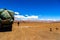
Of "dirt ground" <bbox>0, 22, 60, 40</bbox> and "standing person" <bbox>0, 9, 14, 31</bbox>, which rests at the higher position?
"standing person" <bbox>0, 9, 14, 31</bbox>

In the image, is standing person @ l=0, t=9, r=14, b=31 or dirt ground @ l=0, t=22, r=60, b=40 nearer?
dirt ground @ l=0, t=22, r=60, b=40

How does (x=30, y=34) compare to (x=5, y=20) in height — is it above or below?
below

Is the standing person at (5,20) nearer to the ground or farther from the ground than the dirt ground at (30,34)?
farther from the ground

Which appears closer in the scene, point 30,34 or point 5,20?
point 30,34

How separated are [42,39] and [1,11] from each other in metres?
11.1

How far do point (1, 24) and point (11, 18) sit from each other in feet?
6.30

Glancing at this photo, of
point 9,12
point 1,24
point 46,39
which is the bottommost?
point 46,39

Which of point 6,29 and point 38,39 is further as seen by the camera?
point 6,29

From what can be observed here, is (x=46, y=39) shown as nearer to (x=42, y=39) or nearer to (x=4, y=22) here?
(x=42, y=39)

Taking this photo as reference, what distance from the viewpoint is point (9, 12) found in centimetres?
2636

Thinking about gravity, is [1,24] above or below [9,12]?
below

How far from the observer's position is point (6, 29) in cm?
2606

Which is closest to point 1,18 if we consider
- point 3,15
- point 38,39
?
point 3,15

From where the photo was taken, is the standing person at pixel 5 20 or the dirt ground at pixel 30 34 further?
the standing person at pixel 5 20
